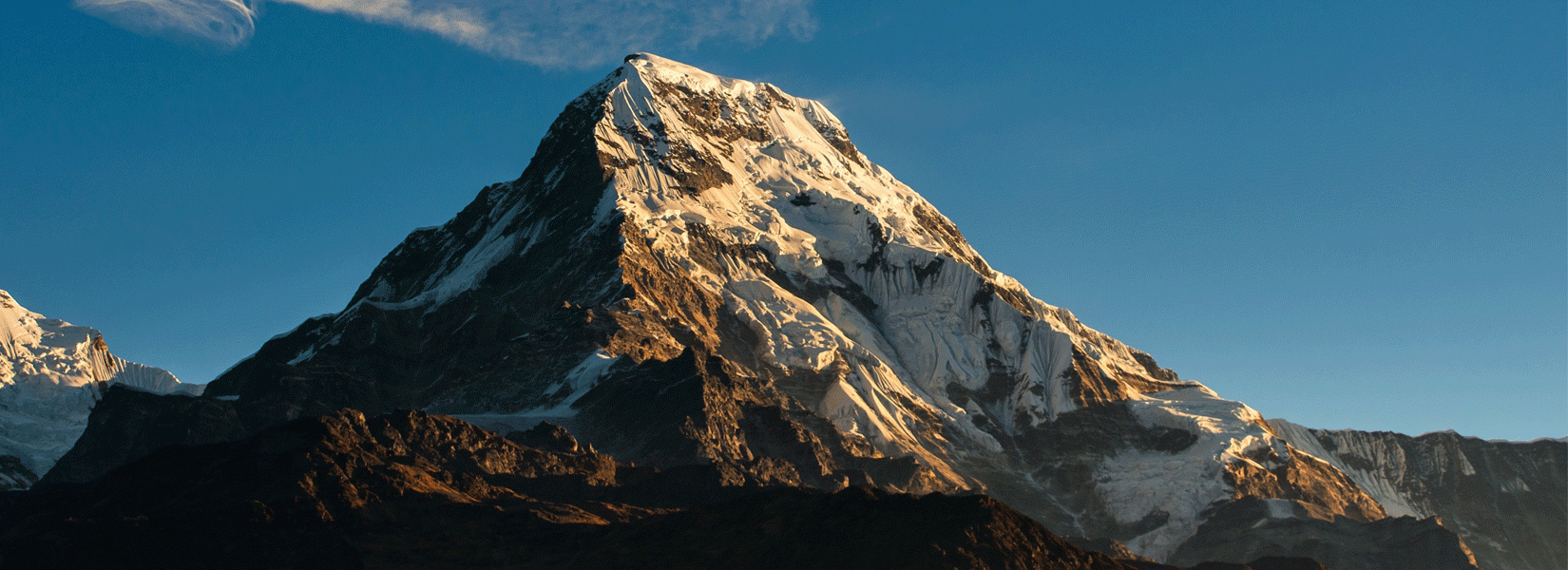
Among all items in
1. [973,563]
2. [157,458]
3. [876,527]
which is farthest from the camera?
[157,458]

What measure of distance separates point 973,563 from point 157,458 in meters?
93.1

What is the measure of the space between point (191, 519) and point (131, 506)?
12.2 metres

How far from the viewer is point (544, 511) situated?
545 ft

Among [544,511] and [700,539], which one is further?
[544,511]

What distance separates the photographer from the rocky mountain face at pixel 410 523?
465 ft

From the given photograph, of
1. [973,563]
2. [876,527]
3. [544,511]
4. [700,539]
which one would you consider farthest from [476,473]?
[973,563]

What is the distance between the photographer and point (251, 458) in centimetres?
17138

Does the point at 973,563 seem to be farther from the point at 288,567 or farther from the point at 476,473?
the point at 476,473

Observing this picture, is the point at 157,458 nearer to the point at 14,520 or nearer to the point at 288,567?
the point at 14,520

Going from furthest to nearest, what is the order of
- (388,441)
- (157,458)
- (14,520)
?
(388,441), (157,458), (14,520)

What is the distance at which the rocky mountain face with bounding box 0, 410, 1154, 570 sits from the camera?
465ft

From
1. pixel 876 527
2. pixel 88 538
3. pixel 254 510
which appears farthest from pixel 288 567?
pixel 876 527

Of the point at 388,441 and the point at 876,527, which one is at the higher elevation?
the point at 388,441

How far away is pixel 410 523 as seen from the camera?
158500 millimetres
